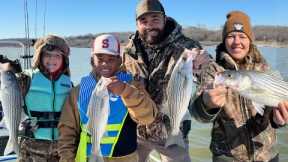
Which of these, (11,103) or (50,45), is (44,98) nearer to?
(11,103)

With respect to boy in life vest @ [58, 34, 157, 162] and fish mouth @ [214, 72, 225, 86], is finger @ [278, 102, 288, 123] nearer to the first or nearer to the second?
fish mouth @ [214, 72, 225, 86]

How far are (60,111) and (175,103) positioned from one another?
139 centimetres

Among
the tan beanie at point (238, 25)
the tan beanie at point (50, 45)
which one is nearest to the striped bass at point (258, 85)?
the tan beanie at point (238, 25)

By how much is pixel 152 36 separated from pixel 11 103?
1.73 meters

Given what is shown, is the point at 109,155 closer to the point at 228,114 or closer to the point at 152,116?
the point at 152,116

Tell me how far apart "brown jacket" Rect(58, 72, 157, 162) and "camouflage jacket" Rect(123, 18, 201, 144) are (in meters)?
0.73

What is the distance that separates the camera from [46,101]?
15.3ft

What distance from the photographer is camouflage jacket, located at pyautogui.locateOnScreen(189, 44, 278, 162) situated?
433 centimetres

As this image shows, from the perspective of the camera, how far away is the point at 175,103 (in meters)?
3.90

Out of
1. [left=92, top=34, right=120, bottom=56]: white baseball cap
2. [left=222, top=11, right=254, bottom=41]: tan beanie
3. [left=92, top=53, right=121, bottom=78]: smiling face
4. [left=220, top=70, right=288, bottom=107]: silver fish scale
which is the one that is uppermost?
[left=222, top=11, right=254, bottom=41]: tan beanie

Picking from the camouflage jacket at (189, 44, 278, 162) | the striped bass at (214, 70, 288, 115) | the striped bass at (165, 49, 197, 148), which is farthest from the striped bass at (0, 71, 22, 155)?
the striped bass at (214, 70, 288, 115)

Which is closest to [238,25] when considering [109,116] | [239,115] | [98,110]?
[239,115]

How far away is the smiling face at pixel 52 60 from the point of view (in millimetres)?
4574


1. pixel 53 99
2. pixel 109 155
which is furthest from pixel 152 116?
pixel 53 99
